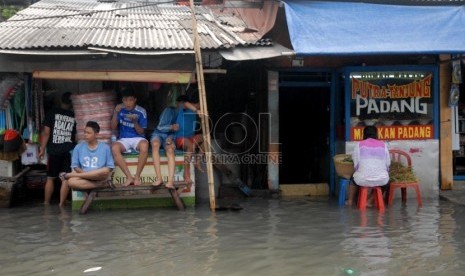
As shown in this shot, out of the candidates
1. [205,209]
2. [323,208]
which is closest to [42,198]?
[205,209]

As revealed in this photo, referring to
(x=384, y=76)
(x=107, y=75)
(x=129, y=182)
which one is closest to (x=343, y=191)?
(x=384, y=76)

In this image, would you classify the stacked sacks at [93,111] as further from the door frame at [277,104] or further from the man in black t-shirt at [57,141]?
the door frame at [277,104]

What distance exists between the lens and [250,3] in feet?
30.6

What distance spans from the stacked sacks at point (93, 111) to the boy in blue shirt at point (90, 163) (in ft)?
1.78

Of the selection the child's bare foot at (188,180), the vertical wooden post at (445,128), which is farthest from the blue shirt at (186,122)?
the vertical wooden post at (445,128)

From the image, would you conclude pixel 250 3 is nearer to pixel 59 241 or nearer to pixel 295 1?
pixel 295 1

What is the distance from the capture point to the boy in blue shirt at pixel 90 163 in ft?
26.3

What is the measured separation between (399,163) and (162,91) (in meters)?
4.16

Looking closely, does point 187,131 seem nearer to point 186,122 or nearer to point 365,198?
point 186,122

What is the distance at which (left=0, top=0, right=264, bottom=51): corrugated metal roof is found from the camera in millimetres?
8094

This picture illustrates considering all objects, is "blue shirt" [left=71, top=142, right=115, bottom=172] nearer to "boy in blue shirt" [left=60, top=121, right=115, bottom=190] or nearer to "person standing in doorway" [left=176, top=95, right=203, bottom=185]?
"boy in blue shirt" [left=60, top=121, right=115, bottom=190]

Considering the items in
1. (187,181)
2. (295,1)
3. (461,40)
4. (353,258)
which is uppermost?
(295,1)

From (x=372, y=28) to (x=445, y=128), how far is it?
2526 mm

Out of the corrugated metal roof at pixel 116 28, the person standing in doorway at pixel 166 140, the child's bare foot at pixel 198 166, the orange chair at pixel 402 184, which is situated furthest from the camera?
the child's bare foot at pixel 198 166
